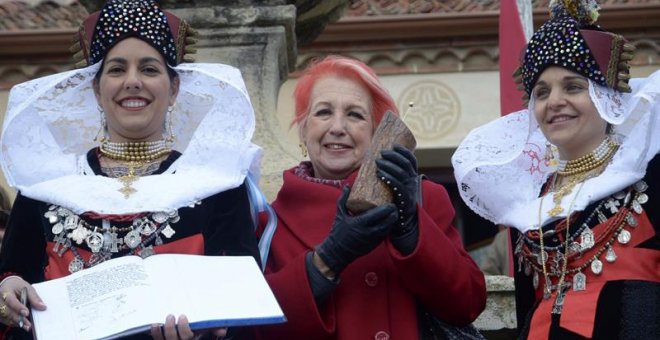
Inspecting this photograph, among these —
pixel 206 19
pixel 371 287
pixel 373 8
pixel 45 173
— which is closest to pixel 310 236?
pixel 371 287

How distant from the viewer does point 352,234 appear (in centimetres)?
513

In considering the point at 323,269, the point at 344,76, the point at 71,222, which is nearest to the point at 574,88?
the point at 344,76

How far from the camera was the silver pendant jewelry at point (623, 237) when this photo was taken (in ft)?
17.2

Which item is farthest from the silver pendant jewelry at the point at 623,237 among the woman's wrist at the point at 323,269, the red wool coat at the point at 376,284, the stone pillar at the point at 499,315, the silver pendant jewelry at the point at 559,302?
the stone pillar at the point at 499,315

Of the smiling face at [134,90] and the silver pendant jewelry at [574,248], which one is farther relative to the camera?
the smiling face at [134,90]

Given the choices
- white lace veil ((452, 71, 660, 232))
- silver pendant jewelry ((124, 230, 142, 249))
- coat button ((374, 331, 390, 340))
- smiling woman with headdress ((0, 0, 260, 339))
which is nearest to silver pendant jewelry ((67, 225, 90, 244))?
smiling woman with headdress ((0, 0, 260, 339))

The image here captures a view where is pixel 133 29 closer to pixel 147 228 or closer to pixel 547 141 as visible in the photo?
pixel 147 228

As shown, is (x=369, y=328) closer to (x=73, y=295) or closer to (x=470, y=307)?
(x=470, y=307)

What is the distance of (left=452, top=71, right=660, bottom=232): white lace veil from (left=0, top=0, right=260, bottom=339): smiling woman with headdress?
0.79 metres

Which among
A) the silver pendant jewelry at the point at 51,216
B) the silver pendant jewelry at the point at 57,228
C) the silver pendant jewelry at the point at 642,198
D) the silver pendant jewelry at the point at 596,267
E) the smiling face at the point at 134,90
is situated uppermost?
the smiling face at the point at 134,90

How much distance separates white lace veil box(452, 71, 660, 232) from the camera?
5.33 meters

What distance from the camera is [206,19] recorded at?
688 centimetres

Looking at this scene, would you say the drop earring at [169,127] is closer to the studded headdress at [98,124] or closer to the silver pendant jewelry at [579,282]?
the studded headdress at [98,124]

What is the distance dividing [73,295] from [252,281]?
0.52 metres
